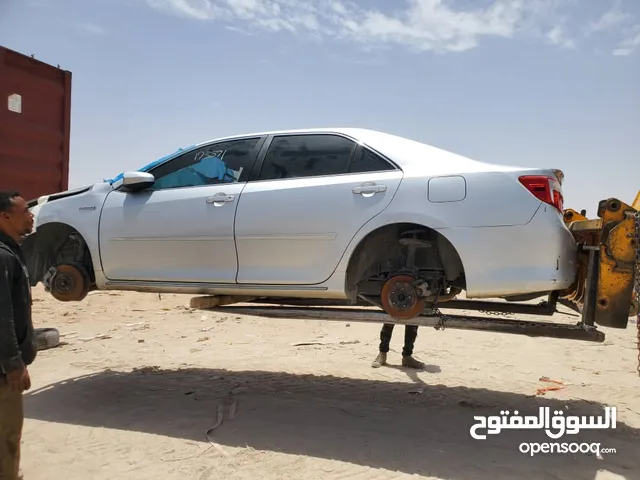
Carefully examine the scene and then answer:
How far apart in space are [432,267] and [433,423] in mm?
1312

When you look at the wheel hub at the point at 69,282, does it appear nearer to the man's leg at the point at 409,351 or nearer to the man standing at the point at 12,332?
the man standing at the point at 12,332

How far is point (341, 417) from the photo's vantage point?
4328 millimetres

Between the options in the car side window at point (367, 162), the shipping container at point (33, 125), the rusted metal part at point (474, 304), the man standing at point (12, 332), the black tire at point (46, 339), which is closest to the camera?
the man standing at point (12, 332)

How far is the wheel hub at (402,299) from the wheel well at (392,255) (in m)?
0.27

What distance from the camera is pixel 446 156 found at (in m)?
3.94

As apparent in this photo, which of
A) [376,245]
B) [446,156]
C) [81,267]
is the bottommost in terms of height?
[81,267]

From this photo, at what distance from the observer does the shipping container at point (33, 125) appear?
7.17 metres

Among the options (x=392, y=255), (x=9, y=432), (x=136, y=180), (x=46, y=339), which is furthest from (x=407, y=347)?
(x=46, y=339)

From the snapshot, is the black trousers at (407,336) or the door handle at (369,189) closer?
the door handle at (369,189)

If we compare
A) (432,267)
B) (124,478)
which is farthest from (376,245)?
(124,478)

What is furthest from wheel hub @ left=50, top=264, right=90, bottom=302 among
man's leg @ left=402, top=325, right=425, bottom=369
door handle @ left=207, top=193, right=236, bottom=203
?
man's leg @ left=402, top=325, right=425, bottom=369

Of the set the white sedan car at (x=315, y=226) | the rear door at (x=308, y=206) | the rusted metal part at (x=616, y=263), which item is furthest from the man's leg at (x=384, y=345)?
the rusted metal part at (x=616, y=263)

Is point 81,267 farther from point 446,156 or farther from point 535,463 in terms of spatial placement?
point 535,463

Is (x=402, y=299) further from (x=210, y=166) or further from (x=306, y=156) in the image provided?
(x=210, y=166)
